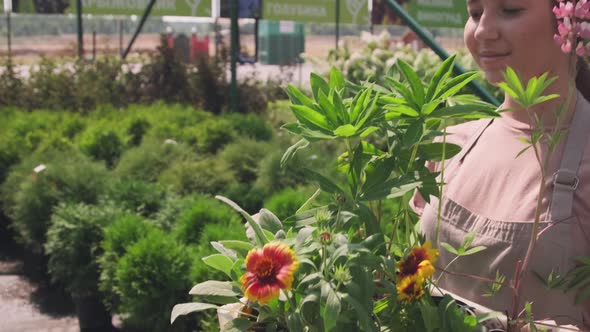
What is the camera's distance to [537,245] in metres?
1.41

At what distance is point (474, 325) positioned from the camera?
1.05 metres

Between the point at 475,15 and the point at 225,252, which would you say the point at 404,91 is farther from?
the point at 475,15

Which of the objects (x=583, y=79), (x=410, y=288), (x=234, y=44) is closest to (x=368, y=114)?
(x=410, y=288)

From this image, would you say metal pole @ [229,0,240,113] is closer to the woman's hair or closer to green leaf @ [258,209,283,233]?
the woman's hair

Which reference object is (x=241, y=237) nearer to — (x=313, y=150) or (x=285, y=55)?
(x=313, y=150)

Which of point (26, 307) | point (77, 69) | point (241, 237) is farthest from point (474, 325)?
point (77, 69)

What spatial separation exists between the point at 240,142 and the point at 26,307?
1.69 m

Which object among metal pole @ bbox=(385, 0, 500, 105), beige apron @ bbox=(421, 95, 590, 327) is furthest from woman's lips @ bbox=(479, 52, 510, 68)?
metal pole @ bbox=(385, 0, 500, 105)

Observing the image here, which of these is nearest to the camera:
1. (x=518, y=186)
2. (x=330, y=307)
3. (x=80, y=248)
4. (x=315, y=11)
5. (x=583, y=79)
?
(x=330, y=307)

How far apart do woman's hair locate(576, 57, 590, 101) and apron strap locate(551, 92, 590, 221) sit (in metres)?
0.18

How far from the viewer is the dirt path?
15.1 feet

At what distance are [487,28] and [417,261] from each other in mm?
597

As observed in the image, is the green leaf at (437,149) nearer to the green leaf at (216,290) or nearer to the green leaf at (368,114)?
the green leaf at (368,114)

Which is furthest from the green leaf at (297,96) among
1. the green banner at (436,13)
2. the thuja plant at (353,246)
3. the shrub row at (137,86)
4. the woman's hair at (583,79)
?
the shrub row at (137,86)
